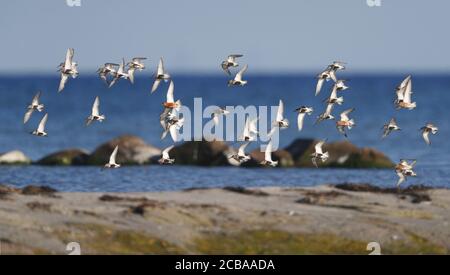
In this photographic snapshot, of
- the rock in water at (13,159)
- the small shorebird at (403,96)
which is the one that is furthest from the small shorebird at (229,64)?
the rock in water at (13,159)

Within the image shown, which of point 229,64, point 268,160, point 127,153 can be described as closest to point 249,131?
point 268,160

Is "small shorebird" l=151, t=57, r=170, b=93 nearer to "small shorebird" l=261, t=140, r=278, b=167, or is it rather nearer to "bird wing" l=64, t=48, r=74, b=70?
"bird wing" l=64, t=48, r=74, b=70

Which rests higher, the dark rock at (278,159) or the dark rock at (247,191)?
the dark rock at (278,159)

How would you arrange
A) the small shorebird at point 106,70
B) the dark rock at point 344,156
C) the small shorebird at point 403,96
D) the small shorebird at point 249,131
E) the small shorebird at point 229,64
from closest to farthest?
the small shorebird at point 249,131 < the small shorebird at point 403,96 < the small shorebird at point 229,64 < the small shorebird at point 106,70 < the dark rock at point 344,156

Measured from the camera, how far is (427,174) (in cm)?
5972

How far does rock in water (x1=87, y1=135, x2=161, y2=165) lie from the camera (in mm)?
63750

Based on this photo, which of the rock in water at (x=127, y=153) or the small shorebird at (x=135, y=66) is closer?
the small shorebird at (x=135, y=66)

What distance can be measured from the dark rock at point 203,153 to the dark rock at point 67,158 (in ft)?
13.6

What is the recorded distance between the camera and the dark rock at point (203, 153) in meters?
63.9

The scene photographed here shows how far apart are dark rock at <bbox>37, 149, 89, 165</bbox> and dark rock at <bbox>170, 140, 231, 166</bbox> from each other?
163 inches

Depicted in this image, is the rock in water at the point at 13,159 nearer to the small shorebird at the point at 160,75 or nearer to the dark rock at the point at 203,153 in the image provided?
the dark rock at the point at 203,153

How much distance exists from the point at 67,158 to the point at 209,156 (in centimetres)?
652

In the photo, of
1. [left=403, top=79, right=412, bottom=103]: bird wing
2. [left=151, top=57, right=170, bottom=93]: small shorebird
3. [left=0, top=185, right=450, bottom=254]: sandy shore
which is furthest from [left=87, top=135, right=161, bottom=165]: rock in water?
[left=0, top=185, right=450, bottom=254]: sandy shore
